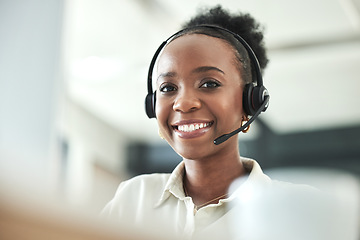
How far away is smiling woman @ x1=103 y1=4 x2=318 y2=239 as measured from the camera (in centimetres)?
49

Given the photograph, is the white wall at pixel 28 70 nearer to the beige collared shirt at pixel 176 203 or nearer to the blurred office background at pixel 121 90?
the blurred office background at pixel 121 90

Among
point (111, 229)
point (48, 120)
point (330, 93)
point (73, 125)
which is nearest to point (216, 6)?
point (111, 229)

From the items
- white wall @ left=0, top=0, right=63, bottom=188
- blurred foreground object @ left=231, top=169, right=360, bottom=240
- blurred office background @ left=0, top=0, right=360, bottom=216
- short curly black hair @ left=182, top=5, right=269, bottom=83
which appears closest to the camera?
blurred foreground object @ left=231, top=169, right=360, bottom=240

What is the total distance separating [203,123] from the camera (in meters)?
0.49

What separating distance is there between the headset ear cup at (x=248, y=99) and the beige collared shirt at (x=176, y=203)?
6 cm

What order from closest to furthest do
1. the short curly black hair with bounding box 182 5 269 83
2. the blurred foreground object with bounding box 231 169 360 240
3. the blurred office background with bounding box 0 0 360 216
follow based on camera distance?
the blurred foreground object with bounding box 231 169 360 240, the short curly black hair with bounding box 182 5 269 83, the blurred office background with bounding box 0 0 360 216

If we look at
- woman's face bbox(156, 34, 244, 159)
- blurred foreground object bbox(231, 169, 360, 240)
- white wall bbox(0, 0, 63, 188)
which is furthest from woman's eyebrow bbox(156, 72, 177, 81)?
white wall bbox(0, 0, 63, 188)

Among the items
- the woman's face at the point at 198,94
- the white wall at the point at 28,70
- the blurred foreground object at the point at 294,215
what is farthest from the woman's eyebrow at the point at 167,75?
the white wall at the point at 28,70

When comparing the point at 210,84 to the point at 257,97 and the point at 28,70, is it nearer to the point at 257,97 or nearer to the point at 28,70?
the point at 257,97

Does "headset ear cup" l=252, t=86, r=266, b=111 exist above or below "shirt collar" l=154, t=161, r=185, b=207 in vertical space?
above

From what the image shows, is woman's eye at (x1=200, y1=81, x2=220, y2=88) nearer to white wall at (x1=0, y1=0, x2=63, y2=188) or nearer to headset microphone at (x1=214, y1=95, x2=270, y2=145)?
headset microphone at (x1=214, y1=95, x2=270, y2=145)

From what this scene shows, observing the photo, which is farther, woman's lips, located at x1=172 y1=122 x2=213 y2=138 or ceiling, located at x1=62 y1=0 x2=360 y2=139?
ceiling, located at x1=62 y1=0 x2=360 y2=139

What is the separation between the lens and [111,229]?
191 mm

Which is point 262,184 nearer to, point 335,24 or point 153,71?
point 153,71
